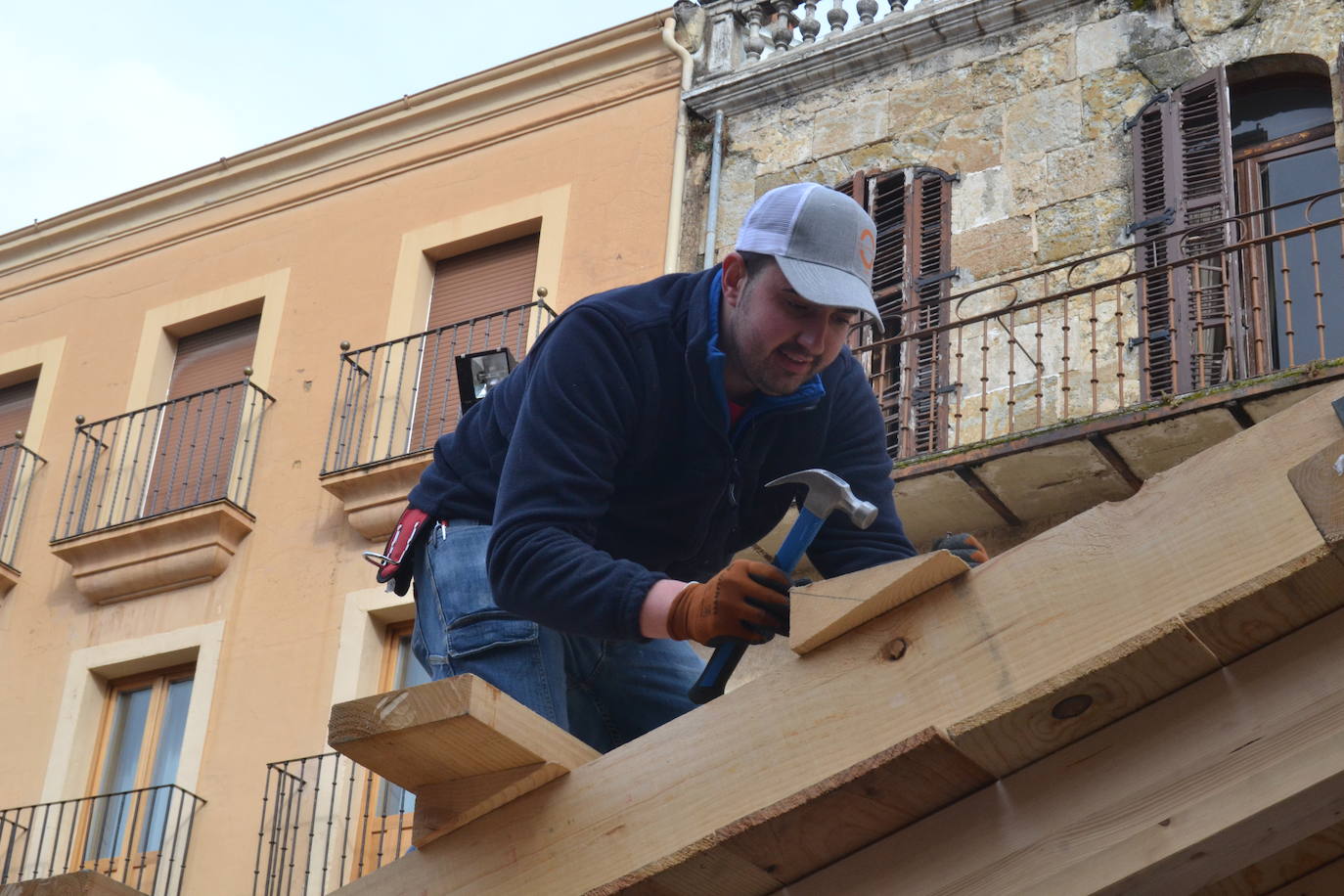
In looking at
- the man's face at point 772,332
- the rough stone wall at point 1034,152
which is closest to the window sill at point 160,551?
the rough stone wall at point 1034,152

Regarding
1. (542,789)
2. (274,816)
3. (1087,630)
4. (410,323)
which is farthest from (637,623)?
(410,323)

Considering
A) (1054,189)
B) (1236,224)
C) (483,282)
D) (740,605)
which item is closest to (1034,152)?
(1054,189)

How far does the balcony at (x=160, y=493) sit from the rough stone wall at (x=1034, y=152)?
13.6ft

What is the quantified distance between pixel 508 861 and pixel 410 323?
441 inches

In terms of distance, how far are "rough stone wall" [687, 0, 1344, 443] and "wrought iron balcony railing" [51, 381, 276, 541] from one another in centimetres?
414

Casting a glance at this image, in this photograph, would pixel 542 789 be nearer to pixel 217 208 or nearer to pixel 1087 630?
pixel 1087 630

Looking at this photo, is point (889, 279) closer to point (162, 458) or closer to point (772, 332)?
point (162, 458)

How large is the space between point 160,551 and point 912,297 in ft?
19.2

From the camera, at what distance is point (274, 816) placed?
1186 centimetres

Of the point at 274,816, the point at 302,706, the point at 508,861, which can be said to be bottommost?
the point at 508,861

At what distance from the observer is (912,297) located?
1163 cm

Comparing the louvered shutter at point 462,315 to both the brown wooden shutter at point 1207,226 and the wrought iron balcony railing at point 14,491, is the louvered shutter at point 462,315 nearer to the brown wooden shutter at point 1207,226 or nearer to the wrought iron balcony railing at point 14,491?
the wrought iron balcony railing at point 14,491

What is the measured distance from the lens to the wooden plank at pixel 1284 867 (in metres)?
2.79

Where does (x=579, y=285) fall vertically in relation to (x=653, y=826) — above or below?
above
